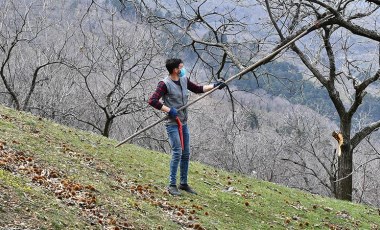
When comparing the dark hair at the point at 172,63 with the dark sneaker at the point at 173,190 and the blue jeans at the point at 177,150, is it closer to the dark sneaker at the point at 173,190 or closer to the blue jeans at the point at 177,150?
the blue jeans at the point at 177,150

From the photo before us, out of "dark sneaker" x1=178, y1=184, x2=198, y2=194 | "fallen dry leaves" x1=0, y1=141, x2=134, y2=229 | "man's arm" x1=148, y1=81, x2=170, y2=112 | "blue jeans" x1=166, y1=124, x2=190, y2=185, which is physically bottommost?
"fallen dry leaves" x1=0, y1=141, x2=134, y2=229

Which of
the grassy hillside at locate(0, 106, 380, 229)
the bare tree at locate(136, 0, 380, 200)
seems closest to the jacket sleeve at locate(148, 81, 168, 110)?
the grassy hillside at locate(0, 106, 380, 229)

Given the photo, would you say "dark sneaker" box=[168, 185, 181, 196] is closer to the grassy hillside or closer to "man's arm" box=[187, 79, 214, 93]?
the grassy hillside

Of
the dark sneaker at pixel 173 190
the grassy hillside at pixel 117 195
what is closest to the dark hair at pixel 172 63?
the dark sneaker at pixel 173 190

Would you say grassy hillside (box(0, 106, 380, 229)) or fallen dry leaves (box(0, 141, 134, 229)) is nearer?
grassy hillside (box(0, 106, 380, 229))

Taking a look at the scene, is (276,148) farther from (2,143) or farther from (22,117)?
(2,143)

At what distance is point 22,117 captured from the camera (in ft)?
48.5

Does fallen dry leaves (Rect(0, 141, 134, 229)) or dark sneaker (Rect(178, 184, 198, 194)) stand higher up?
dark sneaker (Rect(178, 184, 198, 194))

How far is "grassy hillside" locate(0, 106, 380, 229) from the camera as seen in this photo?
22.2ft

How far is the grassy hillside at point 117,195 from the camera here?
22.2 feet

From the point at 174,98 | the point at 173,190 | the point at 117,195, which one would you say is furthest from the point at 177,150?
the point at 117,195

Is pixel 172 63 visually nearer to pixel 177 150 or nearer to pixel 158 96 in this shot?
pixel 158 96

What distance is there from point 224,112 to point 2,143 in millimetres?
46727

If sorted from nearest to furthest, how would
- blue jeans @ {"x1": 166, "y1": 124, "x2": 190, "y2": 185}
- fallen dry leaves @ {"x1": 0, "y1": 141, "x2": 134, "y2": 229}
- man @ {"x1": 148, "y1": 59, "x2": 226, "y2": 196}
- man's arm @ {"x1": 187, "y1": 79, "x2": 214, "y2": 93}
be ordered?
fallen dry leaves @ {"x1": 0, "y1": 141, "x2": 134, "y2": 229} → man @ {"x1": 148, "y1": 59, "x2": 226, "y2": 196} → blue jeans @ {"x1": 166, "y1": 124, "x2": 190, "y2": 185} → man's arm @ {"x1": 187, "y1": 79, "x2": 214, "y2": 93}
